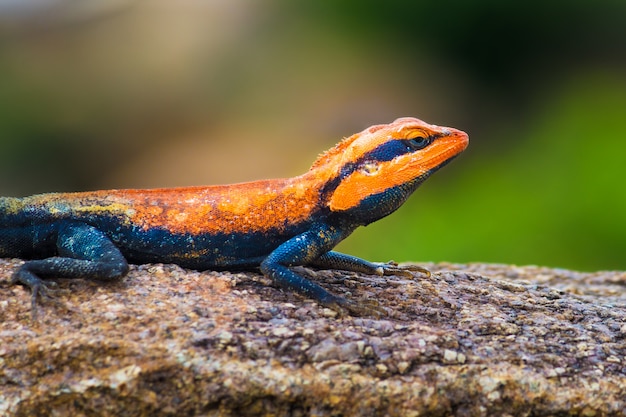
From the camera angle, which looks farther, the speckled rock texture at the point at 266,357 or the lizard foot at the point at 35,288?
the lizard foot at the point at 35,288

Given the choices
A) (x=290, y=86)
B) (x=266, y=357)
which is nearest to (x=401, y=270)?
(x=266, y=357)

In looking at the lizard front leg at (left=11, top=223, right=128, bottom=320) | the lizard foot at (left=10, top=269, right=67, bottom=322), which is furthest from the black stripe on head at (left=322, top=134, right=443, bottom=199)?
the lizard foot at (left=10, top=269, right=67, bottom=322)

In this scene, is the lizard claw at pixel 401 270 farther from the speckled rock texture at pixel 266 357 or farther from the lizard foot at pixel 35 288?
the lizard foot at pixel 35 288

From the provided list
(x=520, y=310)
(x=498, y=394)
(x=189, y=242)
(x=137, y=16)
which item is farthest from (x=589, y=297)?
(x=137, y=16)

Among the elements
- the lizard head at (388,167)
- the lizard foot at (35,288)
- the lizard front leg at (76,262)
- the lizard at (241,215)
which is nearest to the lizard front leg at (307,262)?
the lizard at (241,215)

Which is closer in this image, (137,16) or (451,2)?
(451,2)

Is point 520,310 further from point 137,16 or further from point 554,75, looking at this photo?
point 137,16

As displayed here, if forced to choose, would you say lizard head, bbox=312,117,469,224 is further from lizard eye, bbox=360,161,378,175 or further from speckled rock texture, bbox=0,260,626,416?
speckled rock texture, bbox=0,260,626,416

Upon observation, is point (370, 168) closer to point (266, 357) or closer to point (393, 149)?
point (393, 149)
